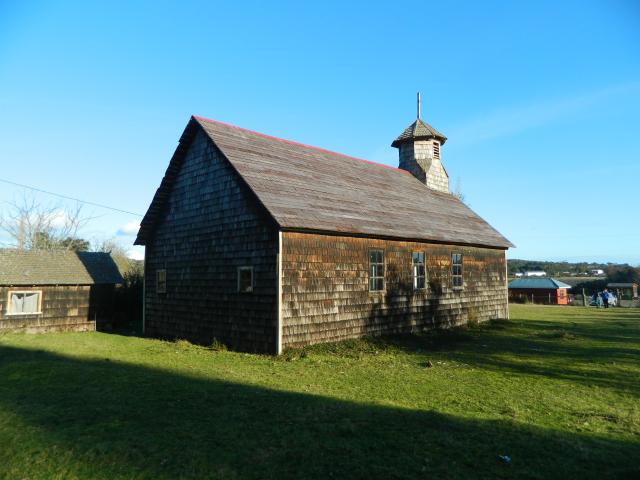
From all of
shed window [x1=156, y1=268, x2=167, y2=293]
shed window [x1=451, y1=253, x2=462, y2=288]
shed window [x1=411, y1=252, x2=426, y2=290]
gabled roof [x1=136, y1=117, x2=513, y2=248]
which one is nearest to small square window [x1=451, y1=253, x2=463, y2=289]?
shed window [x1=451, y1=253, x2=462, y2=288]

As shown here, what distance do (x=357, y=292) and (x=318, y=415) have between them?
8016 mm

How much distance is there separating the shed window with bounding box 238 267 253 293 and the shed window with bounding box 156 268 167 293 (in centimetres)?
471

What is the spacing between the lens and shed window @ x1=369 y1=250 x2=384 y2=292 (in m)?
15.6

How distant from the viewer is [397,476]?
501 cm

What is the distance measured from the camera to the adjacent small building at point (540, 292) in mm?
46438

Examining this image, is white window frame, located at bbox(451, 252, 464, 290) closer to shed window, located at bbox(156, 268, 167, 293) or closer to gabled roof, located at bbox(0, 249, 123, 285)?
shed window, located at bbox(156, 268, 167, 293)

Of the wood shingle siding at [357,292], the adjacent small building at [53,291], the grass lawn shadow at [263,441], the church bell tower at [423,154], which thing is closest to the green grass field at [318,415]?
the grass lawn shadow at [263,441]

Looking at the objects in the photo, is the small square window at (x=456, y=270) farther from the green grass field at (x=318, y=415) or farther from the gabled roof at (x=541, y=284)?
the gabled roof at (x=541, y=284)

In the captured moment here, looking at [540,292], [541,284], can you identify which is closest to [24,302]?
[540,292]

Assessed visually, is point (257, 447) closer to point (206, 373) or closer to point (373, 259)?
point (206, 373)

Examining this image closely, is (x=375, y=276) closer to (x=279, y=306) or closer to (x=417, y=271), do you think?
(x=417, y=271)

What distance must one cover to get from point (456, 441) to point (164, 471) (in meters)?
3.75

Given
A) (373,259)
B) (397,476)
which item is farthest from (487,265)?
(397,476)

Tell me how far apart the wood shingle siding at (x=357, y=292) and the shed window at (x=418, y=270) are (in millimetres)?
216
